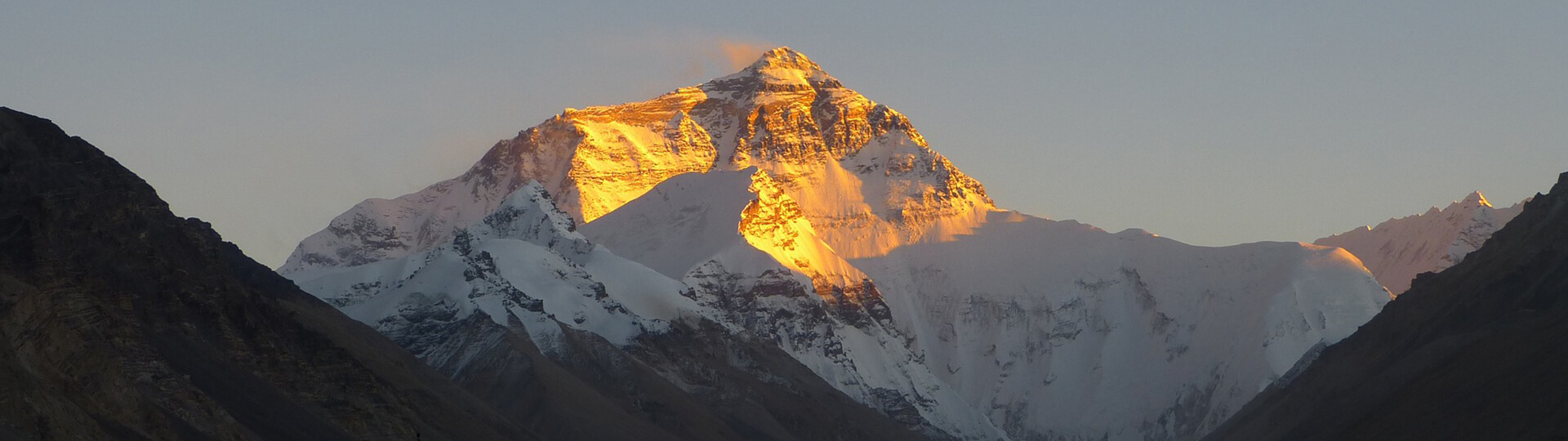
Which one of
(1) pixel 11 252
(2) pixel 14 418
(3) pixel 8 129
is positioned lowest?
(2) pixel 14 418

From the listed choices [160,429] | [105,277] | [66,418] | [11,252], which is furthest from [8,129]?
[66,418]

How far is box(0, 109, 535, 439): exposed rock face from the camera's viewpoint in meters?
145

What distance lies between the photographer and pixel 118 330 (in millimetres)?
167875

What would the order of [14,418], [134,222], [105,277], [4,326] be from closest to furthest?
[14,418] → [4,326] → [105,277] → [134,222]

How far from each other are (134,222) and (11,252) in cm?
3531

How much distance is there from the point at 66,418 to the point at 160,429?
1600cm

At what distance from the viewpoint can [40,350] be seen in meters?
146

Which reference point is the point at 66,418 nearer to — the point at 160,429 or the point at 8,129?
the point at 160,429

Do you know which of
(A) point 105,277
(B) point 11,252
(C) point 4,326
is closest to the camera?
(C) point 4,326

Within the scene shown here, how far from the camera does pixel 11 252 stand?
157 meters

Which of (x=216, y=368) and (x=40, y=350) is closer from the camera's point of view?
(x=40, y=350)

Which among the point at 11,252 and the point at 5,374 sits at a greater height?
the point at 11,252

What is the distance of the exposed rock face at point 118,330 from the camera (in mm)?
144625

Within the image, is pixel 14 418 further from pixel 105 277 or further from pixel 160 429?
pixel 105 277
